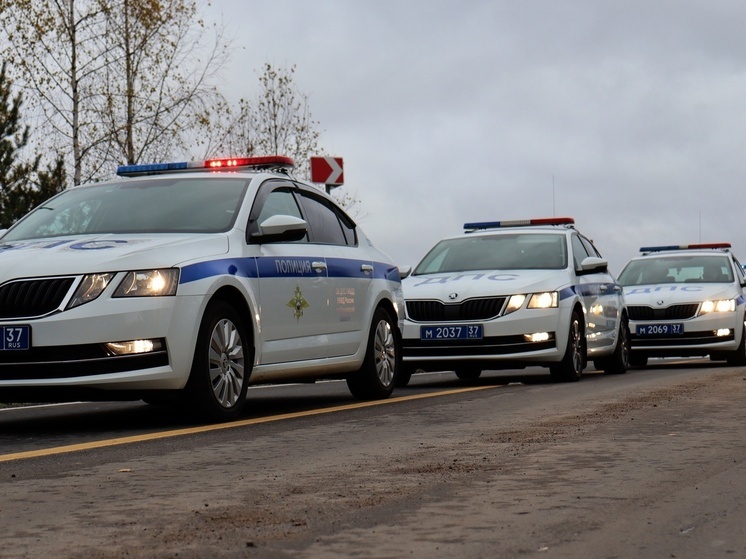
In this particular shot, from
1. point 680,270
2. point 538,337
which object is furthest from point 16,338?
point 680,270

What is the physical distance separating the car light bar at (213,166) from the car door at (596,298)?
206 inches

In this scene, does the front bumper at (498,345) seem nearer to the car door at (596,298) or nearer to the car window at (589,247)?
the car door at (596,298)

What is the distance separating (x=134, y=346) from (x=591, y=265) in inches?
321

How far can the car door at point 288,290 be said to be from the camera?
964 centimetres

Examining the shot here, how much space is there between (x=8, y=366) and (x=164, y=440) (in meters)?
1.05

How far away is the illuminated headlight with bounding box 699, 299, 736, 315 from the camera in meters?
19.9

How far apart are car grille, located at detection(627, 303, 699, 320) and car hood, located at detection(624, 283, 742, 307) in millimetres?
64

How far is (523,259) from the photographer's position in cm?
1522

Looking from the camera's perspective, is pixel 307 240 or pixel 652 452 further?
pixel 307 240

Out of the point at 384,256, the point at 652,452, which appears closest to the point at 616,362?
the point at 384,256

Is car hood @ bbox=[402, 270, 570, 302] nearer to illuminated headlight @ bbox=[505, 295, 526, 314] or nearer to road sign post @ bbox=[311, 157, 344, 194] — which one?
illuminated headlight @ bbox=[505, 295, 526, 314]

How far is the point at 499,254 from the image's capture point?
1534 cm

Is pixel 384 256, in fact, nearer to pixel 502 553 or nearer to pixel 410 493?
pixel 410 493

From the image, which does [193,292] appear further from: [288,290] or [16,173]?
[16,173]
